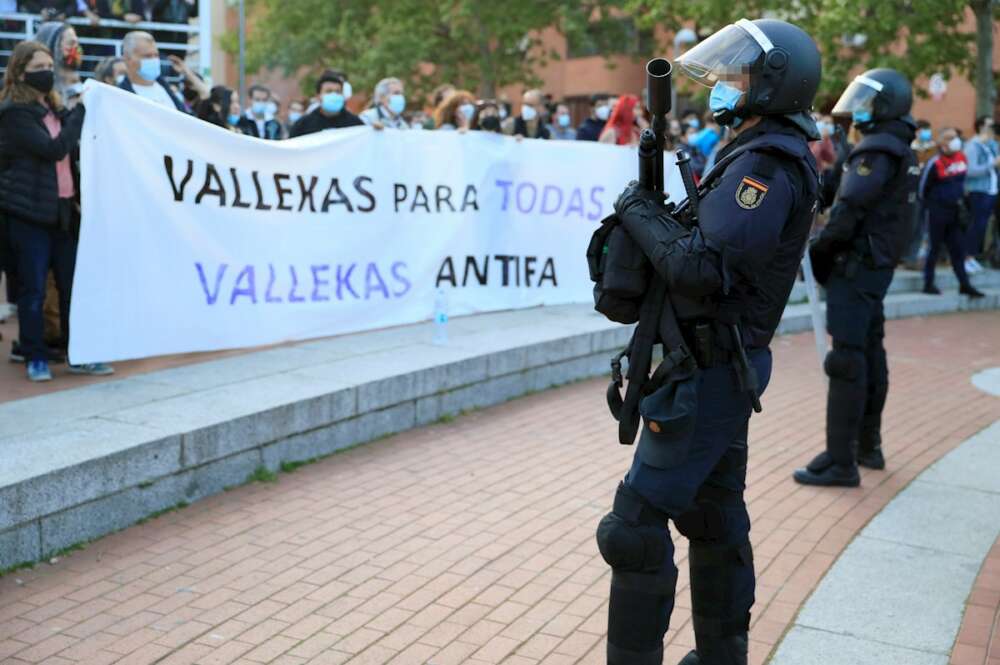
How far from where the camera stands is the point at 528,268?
1055 cm

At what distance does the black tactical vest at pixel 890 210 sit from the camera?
5980 millimetres

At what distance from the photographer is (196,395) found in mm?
6348

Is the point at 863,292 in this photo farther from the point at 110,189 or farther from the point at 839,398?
the point at 110,189

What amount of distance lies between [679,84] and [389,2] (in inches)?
521

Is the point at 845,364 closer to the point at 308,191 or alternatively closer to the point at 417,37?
the point at 308,191

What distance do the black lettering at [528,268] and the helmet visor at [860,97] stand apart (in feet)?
15.3

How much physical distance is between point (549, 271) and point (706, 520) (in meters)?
7.23

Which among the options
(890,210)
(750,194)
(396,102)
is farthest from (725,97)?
(396,102)

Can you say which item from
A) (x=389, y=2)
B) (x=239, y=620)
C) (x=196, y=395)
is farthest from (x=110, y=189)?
(x=389, y=2)

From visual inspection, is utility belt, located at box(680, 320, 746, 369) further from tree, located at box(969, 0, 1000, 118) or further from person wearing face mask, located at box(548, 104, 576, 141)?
tree, located at box(969, 0, 1000, 118)

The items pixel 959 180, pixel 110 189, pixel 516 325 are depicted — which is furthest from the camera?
pixel 959 180

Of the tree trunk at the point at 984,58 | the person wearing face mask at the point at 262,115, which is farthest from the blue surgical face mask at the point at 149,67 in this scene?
the tree trunk at the point at 984,58

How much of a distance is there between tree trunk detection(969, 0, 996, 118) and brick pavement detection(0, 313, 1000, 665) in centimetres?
1224

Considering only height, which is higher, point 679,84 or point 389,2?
point 389,2
